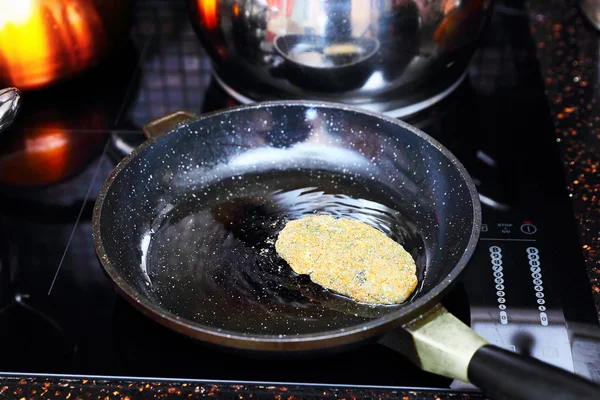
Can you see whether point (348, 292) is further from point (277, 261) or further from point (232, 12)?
Answer: point (232, 12)

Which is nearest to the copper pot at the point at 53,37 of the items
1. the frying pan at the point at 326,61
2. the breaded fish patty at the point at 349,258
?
the frying pan at the point at 326,61

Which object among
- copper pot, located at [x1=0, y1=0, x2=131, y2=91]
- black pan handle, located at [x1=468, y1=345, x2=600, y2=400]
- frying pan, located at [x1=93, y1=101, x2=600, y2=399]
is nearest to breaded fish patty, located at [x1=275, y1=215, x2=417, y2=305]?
frying pan, located at [x1=93, y1=101, x2=600, y2=399]

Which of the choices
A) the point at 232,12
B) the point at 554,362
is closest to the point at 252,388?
the point at 554,362

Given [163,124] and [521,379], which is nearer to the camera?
[521,379]

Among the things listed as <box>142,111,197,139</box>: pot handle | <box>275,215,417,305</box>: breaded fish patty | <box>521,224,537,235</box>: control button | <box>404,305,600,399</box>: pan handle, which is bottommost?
<box>521,224,537,235</box>: control button

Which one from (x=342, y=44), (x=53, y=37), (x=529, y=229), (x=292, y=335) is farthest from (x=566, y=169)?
(x=53, y=37)

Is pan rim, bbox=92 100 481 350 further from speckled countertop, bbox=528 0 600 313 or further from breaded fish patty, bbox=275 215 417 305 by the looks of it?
speckled countertop, bbox=528 0 600 313

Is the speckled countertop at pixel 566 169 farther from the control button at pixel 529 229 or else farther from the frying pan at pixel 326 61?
the frying pan at pixel 326 61

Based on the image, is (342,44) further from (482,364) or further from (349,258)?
(482,364)
